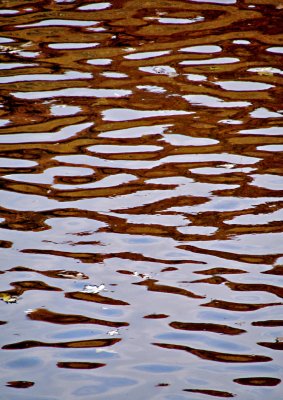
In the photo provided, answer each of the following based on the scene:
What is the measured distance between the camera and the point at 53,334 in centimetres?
394

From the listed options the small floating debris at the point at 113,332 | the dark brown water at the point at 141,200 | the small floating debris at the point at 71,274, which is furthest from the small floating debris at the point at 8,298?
the small floating debris at the point at 113,332

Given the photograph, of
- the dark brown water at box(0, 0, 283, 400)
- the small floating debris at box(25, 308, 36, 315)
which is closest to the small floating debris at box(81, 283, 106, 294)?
the dark brown water at box(0, 0, 283, 400)

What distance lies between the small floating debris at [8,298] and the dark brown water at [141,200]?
0.02m

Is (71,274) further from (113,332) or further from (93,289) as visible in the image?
(113,332)

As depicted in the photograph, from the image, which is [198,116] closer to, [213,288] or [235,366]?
[213,288]

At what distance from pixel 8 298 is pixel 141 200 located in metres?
1.24

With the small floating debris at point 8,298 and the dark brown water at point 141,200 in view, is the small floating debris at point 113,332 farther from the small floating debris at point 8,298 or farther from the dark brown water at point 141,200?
the small floating debris at point 8,298

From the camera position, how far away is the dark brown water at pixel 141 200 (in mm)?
3744

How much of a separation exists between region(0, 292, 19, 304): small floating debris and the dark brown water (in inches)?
0.6

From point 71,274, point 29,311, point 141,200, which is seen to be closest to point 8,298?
point 29,311

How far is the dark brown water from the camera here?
3744mm

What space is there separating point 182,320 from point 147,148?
2007mm


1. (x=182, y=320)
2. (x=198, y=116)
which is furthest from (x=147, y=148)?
(x=182, y=320)

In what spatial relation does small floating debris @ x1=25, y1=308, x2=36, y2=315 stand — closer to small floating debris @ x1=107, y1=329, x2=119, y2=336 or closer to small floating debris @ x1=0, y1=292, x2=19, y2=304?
small floating debris @ x1=0, y1=292, x2=19, y2=304
